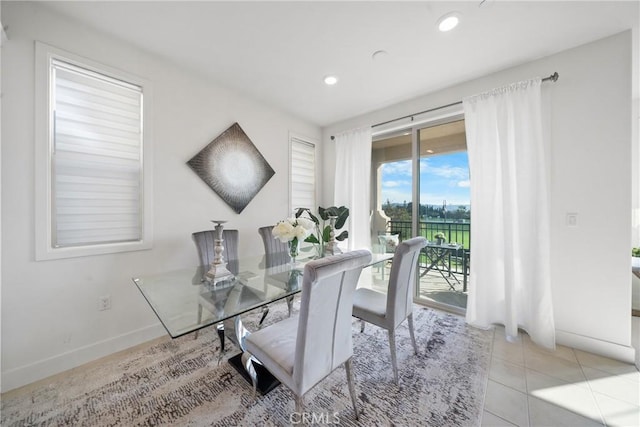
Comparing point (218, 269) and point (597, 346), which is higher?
point (218, 269)

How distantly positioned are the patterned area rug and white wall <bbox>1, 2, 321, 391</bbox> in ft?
0.76

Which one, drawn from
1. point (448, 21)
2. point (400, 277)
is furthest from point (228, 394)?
point (448, 21)

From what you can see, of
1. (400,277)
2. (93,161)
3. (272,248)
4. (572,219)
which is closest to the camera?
(400,277)

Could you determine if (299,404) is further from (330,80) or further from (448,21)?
(330,80)

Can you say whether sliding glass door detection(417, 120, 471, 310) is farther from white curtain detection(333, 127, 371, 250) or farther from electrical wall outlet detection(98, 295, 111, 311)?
electrical wall outlet detection(98, 295, 111, 311)

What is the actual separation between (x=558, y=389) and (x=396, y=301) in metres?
1.17

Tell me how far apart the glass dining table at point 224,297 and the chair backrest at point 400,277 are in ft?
2.11

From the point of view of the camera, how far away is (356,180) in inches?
130

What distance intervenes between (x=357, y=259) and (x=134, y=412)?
1.57 metres

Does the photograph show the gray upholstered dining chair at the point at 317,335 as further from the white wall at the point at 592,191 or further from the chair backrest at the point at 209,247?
the white wall at the point at 592,191

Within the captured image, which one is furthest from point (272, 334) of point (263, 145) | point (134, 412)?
point (263, 145)

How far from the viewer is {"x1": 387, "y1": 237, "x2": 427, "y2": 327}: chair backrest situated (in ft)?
5.12

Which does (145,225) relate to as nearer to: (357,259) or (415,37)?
(357,259)

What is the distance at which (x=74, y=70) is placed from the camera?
69.1 inches
